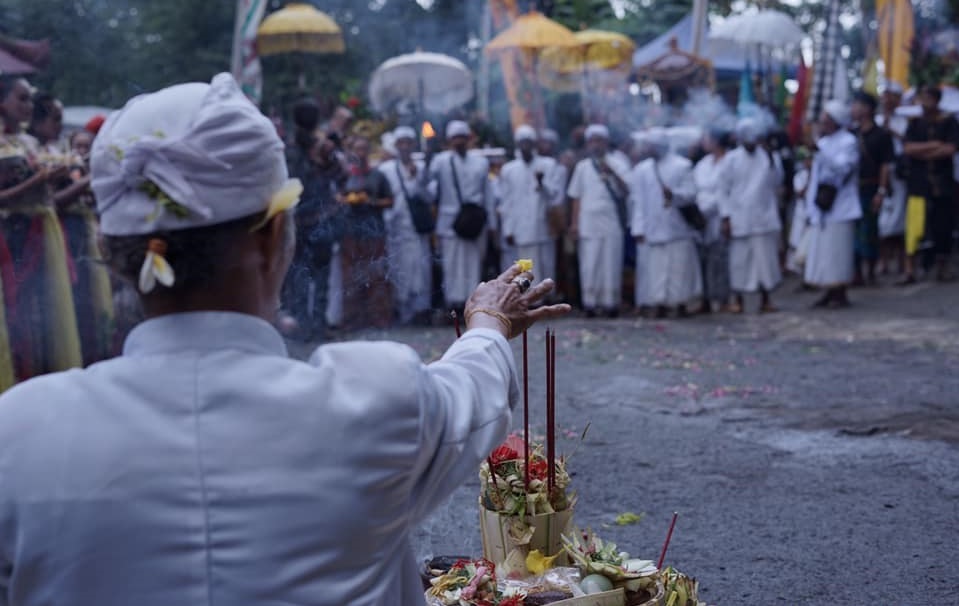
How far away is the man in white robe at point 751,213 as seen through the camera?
39.3 feet

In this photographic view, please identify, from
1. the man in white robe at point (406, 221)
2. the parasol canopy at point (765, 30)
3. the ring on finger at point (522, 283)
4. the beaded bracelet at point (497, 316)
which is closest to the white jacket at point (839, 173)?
the man in white robe at point (406, 221)

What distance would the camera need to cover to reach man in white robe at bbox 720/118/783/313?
12.0 m

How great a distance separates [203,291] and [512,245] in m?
11.1

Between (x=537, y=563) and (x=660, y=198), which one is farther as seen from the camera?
(x=660, y=198)

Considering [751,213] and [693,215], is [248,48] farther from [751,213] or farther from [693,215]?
[751,213]

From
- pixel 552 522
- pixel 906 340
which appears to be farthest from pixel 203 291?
pixel 906 340

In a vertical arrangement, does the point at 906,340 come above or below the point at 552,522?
below

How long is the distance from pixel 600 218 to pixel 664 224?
71 centimetres

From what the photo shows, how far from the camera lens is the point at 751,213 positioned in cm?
1205

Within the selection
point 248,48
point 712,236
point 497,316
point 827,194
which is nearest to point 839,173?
point 827,194

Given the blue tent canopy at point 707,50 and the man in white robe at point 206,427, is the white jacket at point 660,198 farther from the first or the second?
the man in white robe at point 206,427

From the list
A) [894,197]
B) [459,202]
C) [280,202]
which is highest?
[280,202]

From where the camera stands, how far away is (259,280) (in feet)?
5.26

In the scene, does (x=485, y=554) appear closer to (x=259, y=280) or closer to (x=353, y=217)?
(x=259, y=280)
